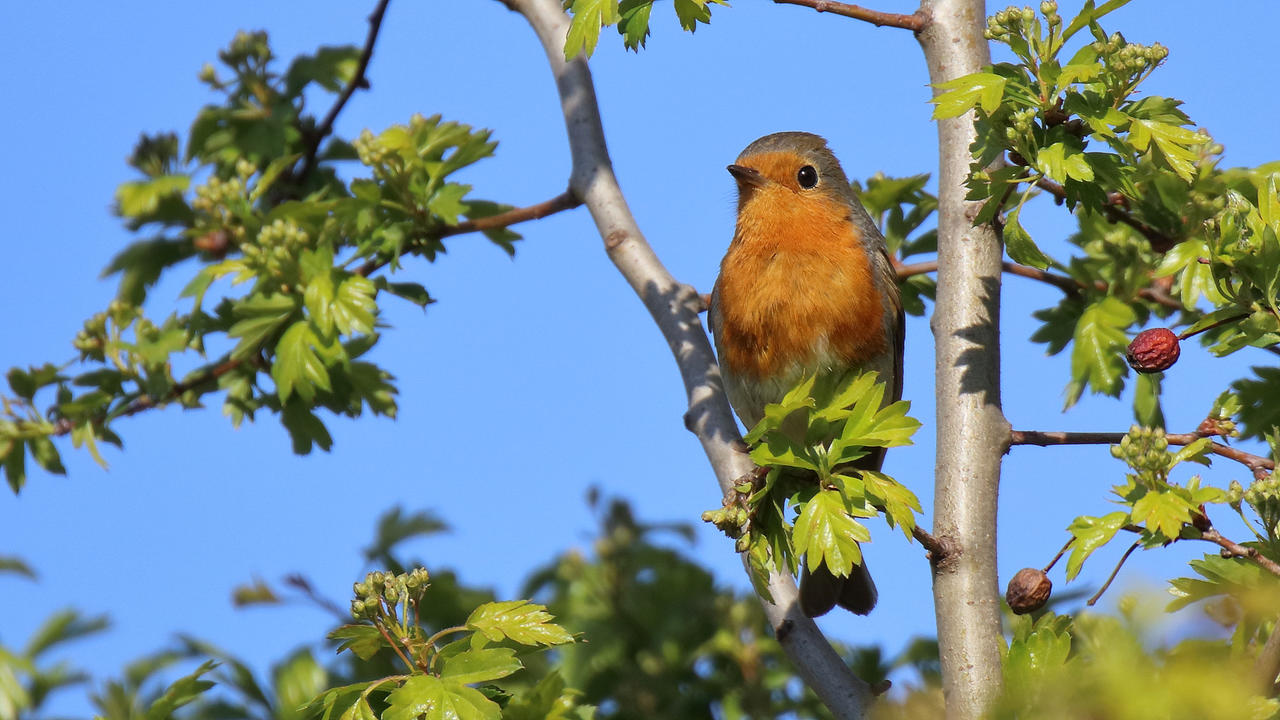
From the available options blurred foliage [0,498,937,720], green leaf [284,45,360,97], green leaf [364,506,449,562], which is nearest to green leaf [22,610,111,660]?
blurred foliage [0,498,937,720]

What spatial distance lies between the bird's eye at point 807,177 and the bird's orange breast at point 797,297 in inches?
10.6

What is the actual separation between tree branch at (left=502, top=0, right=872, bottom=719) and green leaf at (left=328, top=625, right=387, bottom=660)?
1.26 meters

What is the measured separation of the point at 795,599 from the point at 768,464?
1.08 m

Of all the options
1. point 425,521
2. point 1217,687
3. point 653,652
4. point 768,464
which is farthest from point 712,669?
point 1217,687

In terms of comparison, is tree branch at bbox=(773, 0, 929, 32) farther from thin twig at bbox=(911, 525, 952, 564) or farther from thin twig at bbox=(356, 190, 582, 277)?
thin twig at bbox=(911, 525, 952, 564)

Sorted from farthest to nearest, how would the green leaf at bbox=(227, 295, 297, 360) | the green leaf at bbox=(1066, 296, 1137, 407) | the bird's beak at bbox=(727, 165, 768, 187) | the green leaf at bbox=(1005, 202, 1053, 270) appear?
the bird's beak at bbox=(727, 165, 768, 187), the green leaf at bbox=(227, 295, 297, 360), the green leaf at bbox=(1066, 296, 1137, 407), the green leaf at bbox=(1005, 202, 1053, 270)

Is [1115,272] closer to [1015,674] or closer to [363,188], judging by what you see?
[1015,674]

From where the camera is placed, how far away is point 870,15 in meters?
4.27

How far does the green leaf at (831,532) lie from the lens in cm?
327

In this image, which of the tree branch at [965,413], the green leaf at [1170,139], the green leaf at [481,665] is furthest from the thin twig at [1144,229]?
the green leaf at [481,665]

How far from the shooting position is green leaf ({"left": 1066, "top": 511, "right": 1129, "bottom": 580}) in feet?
10.3

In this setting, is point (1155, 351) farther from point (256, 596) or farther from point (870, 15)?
point (256, 596)

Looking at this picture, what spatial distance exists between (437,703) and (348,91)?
3543 millimetres

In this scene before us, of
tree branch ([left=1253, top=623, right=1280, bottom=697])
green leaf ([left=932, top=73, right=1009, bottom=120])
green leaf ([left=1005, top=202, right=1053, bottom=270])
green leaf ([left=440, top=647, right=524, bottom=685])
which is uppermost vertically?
green leaf ([left=932, top=73, right=1009, bottom=120])
